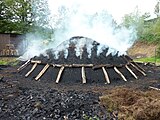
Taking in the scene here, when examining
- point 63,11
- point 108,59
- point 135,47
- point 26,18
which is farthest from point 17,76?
point 135,47

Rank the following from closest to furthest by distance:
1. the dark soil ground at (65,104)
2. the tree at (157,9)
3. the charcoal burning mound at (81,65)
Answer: the dark soil ground at (65,104) < the charcoal burning mound at (81,65) < the tree at (157,9)

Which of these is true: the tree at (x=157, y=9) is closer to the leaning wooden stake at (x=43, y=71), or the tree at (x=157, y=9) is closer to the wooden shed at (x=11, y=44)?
the wooden shed at (x=11, y=44)

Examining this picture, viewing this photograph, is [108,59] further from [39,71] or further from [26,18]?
[26,18]

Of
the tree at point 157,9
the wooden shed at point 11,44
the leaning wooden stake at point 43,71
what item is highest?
the tree at point 157,9

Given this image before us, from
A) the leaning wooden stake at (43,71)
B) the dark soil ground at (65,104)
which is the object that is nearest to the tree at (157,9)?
the leaning wooden stake at (43,71)

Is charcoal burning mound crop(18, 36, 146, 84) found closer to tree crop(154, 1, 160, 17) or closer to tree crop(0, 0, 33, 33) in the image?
tree crop(0, 0, 33, 33)

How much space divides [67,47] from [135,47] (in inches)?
800

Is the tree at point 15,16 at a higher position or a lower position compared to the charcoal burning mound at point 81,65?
higher

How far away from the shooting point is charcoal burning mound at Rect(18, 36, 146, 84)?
10133 millimetres

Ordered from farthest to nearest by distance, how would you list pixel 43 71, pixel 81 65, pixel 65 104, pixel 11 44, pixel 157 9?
pixel 157 9
pixel 11 44
pixel 43 71
pixel 81 65
pixel 65 104

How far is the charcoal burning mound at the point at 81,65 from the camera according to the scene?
33.2ft

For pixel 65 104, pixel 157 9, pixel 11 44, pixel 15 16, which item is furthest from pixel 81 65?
pixel 157 9

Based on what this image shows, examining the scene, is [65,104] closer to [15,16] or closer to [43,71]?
[43,71]

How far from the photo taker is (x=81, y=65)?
33.8 feet
